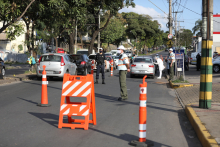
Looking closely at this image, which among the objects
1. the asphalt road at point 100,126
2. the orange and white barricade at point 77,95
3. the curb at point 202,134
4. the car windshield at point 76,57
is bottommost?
the asphalt road at point 100,126

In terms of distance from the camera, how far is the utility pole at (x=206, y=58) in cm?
854

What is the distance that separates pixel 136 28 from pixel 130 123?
84.7 metres

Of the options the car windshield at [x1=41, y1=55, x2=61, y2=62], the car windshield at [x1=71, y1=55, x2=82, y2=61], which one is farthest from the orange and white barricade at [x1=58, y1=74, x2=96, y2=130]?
the car windshield at [x1=71, y1=55, x2=82, y2=61]

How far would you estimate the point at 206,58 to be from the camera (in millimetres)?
8594

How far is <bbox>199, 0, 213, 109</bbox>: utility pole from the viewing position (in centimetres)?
854

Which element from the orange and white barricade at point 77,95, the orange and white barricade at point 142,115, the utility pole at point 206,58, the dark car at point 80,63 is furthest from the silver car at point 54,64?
the orange and white barricade at point 142,115

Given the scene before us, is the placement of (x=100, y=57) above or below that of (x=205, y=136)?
above

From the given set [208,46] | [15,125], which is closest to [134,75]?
[208,46]


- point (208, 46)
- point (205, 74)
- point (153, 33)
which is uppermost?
point (153, 33)

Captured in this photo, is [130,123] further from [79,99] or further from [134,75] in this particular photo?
[134,75]

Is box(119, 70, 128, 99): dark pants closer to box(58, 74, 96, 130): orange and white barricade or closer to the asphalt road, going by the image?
the asphalt road

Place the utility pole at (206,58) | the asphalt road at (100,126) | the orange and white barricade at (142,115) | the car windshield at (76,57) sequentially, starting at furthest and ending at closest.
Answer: the car windshield at (76,57) < the utility pole at (206,58) < the asphalt road at (100,126) < the orange and white barricade at (142,115)

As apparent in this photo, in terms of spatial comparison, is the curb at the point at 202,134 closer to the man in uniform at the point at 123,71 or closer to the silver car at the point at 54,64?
the man in uniform at the point at 123,71

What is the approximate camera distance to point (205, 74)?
8562mm
